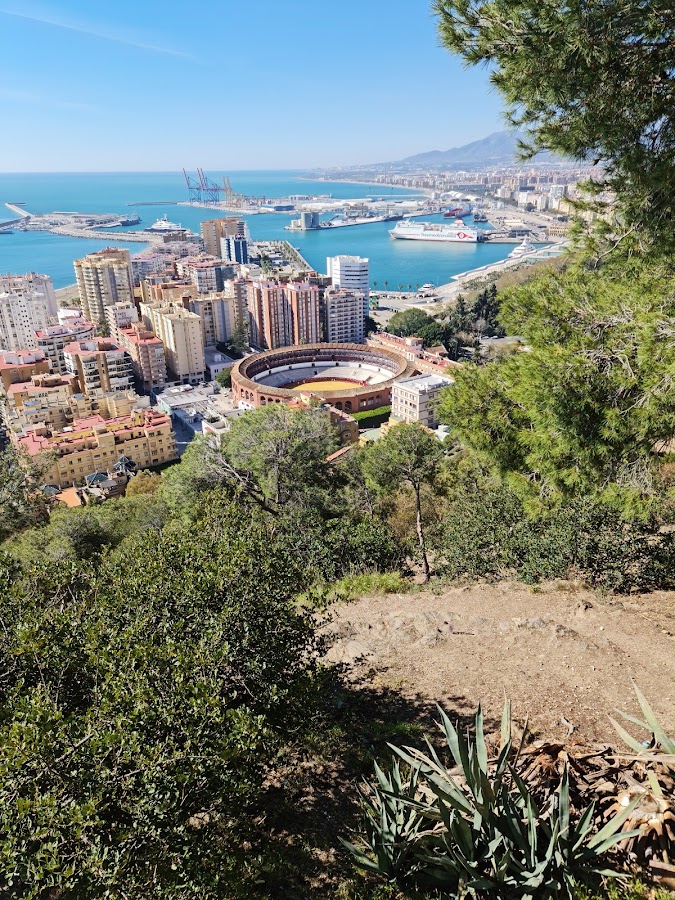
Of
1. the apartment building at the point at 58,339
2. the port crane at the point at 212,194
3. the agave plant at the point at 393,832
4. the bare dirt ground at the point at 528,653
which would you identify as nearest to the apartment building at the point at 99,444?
the apartment building at the point at 58,339

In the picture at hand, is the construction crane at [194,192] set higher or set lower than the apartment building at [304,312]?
higher

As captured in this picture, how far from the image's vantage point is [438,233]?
285ft

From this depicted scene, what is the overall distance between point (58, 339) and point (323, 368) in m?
15.9

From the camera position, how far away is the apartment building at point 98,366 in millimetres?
29828

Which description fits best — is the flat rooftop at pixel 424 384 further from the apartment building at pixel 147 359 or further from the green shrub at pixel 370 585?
the green shrub at pixel 370 585

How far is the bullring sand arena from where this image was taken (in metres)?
32.5

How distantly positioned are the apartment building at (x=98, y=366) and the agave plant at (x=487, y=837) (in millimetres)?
30984

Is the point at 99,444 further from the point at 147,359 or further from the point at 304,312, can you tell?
the point at 304,312

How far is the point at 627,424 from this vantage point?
3.47 m

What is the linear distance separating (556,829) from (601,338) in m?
2.79

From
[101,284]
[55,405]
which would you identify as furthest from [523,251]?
[55,405]

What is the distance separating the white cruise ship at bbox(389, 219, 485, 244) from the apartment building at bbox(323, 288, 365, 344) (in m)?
50.2

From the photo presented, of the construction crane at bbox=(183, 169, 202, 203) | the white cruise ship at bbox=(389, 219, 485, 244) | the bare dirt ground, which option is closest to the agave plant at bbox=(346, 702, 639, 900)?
the bare dirt ground

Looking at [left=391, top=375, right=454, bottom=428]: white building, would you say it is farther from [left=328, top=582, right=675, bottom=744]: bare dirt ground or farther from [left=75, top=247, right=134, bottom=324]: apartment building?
[left=75, top=247, right=134, bottom=324]: apartment building
